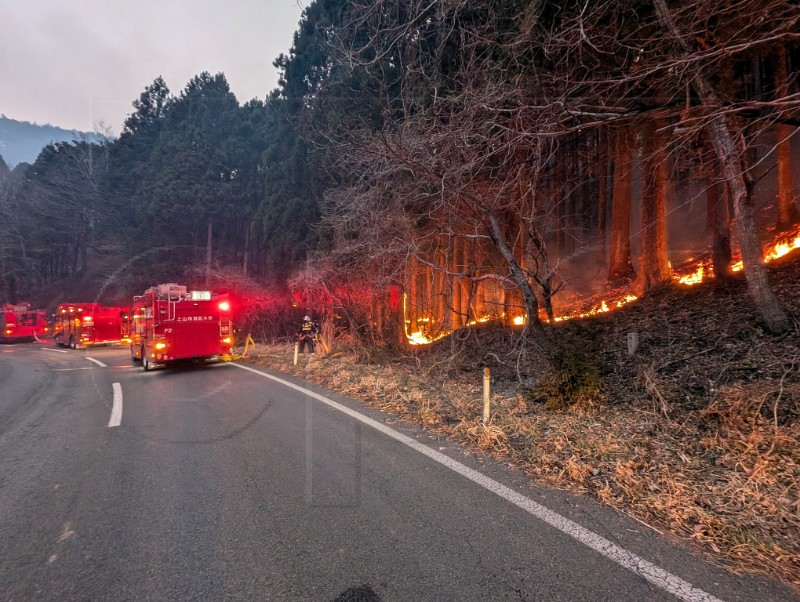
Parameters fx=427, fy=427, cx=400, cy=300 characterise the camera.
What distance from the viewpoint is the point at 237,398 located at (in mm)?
8688

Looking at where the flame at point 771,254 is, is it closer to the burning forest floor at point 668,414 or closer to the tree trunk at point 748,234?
the burning forest floor at point 668,414

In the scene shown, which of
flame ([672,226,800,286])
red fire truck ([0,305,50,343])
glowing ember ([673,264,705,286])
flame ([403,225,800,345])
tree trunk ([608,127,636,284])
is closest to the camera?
flame ([672,226,800,286])

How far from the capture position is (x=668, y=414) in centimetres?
538

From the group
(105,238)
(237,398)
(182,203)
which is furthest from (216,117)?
(237,398)

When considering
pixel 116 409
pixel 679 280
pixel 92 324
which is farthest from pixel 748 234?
pixel 92 324

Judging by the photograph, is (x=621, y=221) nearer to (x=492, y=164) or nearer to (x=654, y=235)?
(x=654, y=235)

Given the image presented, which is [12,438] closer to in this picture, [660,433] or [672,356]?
[660,433]

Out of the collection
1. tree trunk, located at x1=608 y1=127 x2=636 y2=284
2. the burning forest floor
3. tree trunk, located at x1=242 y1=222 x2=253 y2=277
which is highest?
tree trunk, located at x1=242 y1=222 x2=253 y2=277

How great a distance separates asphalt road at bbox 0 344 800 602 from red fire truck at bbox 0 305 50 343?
3124cm

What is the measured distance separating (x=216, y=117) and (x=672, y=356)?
137 ft

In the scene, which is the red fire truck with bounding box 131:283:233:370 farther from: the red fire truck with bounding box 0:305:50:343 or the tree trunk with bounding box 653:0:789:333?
the red fire truck with bounding box 0:305:50:343

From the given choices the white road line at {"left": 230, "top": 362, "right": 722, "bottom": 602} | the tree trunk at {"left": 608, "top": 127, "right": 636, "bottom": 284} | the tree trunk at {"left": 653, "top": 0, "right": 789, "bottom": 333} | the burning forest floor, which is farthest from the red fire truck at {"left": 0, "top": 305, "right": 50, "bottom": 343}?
the tree trunk at {"left": 653, "top": 0, "right": 789, "bottom": 333}

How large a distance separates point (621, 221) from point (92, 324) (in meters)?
26.1

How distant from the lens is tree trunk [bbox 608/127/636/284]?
1137cm
